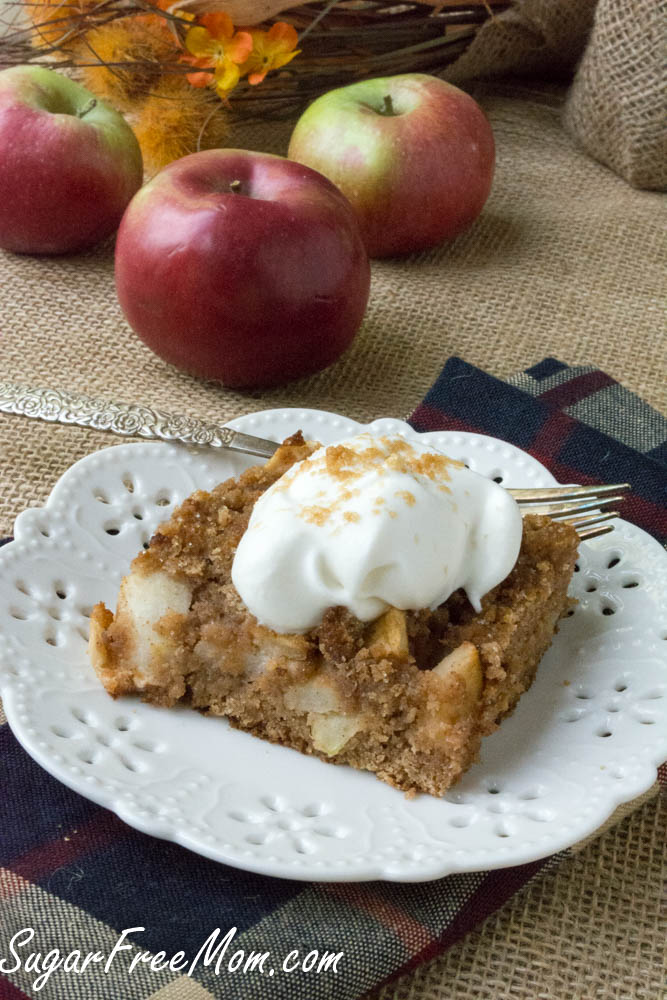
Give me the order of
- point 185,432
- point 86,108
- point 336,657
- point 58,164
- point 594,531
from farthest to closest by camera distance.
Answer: point 86,108 → point 58,164 → point 185,432 → point 594,531 → point 336,657

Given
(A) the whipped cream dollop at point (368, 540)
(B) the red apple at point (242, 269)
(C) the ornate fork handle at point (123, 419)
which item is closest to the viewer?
(A) the whipped cream dollop at point (368, 540)

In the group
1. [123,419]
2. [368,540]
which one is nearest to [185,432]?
[123,419]

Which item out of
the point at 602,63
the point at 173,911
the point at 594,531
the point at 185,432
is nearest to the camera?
the point at 173,911

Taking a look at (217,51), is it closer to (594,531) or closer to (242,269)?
(242,269)

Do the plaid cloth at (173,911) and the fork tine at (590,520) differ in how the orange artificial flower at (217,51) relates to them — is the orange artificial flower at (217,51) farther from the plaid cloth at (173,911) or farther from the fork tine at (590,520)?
the plaid cloth at (173,911)

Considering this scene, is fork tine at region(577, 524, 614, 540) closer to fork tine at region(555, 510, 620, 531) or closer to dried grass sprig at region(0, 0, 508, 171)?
fork tine at region(555, 510, 620, 531)

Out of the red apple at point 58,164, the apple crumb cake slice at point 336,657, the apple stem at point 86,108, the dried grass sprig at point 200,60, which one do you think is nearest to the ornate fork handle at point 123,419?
the apple crumb cake slice at point 336,657

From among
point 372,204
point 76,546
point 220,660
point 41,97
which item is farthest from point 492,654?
point 41,97
